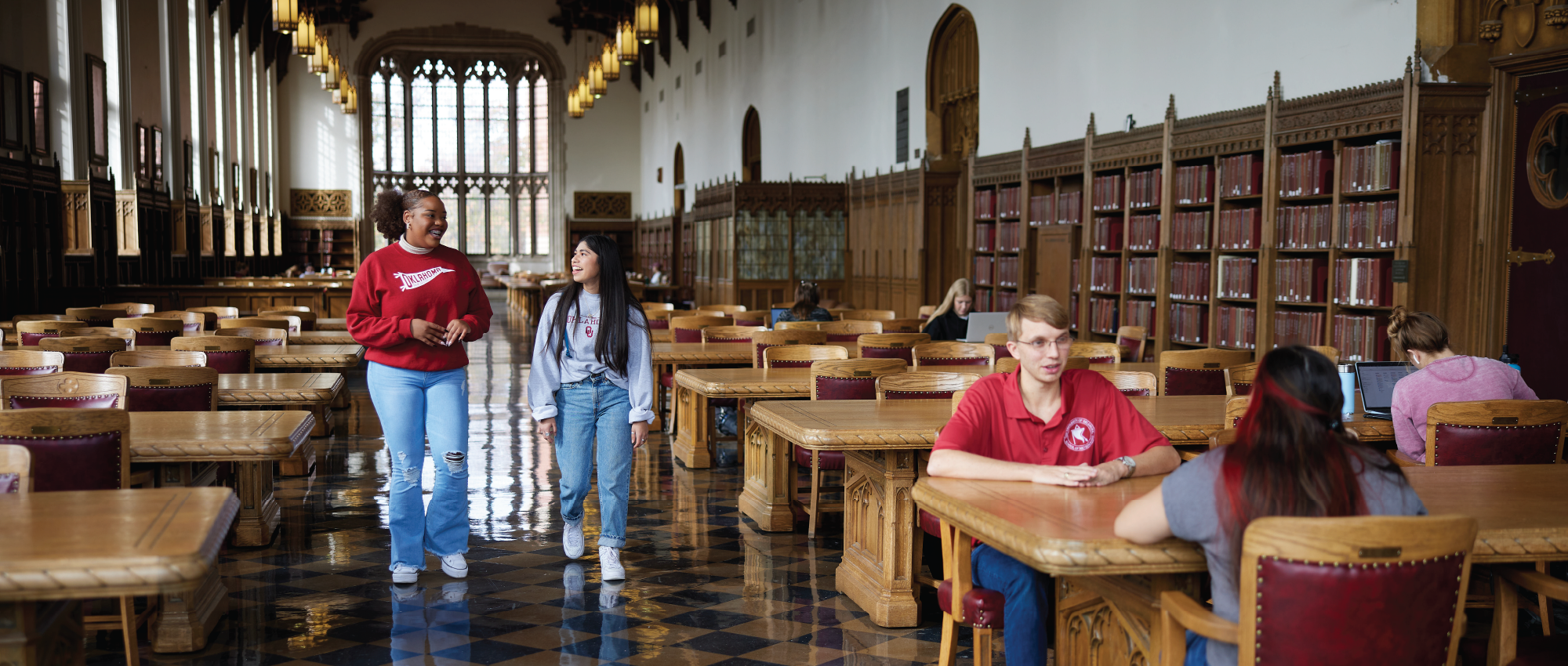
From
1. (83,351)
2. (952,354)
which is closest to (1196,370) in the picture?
(952,354)

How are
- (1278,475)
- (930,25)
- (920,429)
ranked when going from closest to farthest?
(1278,475) < (920,429) < (930,25)

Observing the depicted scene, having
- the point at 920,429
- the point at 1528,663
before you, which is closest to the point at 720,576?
the point at 920,429

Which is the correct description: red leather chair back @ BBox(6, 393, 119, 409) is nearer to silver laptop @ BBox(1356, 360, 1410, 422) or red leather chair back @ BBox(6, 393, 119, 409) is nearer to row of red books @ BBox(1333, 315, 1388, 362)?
silver laptop @ BBox(1356, 360, 1410, 422)

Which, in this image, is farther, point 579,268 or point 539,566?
point 539,566

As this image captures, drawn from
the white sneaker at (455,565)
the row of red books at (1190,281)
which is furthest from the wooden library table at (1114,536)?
the row of red books at (1190,281)

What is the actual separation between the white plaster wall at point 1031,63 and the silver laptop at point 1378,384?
9.55 ft

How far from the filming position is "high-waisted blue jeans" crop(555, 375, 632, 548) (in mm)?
4285

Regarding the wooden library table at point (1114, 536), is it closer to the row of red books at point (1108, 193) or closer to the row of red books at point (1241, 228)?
the row of red books at point (1241, 228)

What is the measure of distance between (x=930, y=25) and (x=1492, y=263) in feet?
24.3

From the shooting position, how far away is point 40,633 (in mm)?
2135

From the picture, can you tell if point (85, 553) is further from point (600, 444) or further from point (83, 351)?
point (83, 351)

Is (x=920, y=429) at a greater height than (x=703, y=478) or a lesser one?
greater

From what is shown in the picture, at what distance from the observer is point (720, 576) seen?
4.50 metres

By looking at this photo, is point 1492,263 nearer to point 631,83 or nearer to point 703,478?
point 703,478
